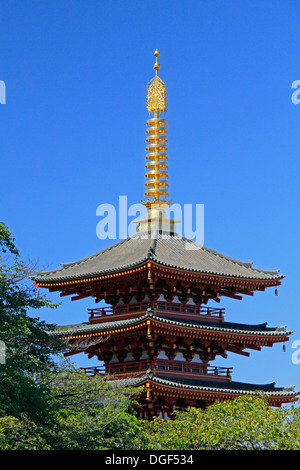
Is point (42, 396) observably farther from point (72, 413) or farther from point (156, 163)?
point (156, 163)

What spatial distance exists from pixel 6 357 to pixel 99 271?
16.2 metres

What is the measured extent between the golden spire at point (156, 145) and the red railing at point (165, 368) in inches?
384

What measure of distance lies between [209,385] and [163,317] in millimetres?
4206

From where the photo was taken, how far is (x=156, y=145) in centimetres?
5891

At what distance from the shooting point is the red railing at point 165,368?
165ft

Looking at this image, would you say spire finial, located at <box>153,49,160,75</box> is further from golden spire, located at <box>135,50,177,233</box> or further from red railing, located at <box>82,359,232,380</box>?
red railing, located at <box>82,359,232,380</box>

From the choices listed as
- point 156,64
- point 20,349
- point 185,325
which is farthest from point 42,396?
point 156,64

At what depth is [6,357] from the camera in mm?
36219

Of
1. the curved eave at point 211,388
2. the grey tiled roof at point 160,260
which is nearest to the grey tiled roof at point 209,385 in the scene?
the curved eave at point 211,388

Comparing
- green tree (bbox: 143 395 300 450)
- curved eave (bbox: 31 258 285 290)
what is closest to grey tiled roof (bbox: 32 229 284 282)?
curved eave (bbox: 31 258 285 290)

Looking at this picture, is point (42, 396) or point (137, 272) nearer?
point (42, 396)

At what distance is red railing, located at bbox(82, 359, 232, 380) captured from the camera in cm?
5028

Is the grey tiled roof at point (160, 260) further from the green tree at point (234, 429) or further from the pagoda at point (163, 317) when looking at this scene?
the green tree at point (234, 429)
